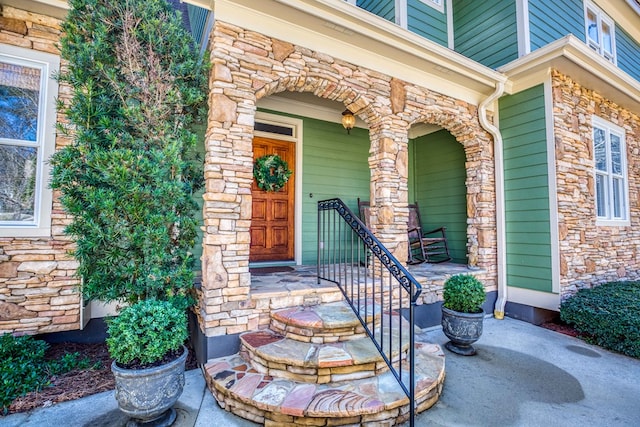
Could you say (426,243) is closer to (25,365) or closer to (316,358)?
(316,358)

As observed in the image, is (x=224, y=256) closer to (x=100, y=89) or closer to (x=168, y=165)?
(x=168, y=165)

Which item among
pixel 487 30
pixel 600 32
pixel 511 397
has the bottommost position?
pixel 511 397

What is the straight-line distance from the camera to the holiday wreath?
166 inches

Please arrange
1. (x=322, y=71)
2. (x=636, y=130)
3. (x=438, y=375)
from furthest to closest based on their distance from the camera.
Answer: (x=636, y=130)
(x=322, y=71)
(x=438, y=375)

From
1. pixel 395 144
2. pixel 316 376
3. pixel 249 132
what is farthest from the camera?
pixel 395 144

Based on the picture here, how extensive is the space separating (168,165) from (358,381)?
218cm

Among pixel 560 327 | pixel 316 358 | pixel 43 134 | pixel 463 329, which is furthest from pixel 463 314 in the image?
pixel 43 134

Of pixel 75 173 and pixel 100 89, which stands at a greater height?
pixel 100 89

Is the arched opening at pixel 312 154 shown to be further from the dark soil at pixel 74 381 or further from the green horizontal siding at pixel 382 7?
the dark soil at pixel 74 381

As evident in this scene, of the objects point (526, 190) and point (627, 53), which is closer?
point (526, 190)

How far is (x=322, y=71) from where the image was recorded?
3131 mm

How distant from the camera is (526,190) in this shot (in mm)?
4164

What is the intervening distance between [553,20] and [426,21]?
6.38 feet

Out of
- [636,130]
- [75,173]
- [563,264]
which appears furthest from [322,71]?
[636,130]
